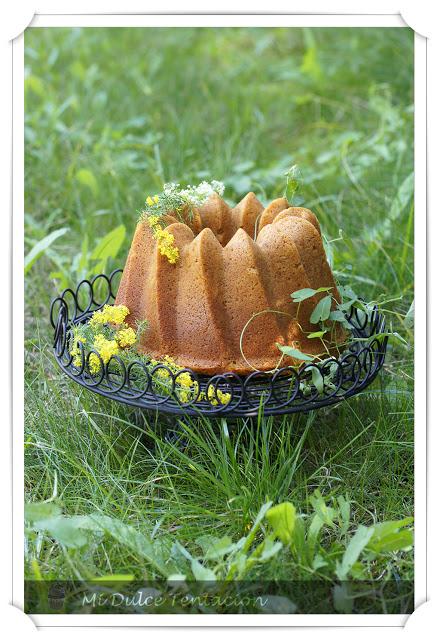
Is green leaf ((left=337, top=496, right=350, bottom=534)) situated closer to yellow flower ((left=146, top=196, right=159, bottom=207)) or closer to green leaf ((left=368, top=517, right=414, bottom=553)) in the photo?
green leaf ((left=368, top=517, right=414, bottom=553))

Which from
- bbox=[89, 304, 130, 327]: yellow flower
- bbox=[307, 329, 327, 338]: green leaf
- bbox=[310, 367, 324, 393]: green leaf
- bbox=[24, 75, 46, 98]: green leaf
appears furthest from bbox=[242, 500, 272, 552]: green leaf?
bbox=[24, 75, 46, 98]: green leaf

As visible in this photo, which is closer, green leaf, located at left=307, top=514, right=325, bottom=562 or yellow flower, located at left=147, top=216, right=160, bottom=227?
green leaf, located at left=307, top=514, right=325, bottom=562

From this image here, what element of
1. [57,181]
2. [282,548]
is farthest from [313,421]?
[57,181]

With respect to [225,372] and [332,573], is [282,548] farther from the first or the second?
[225,372]

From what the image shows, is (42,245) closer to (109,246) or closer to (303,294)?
(109,246)
